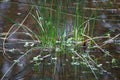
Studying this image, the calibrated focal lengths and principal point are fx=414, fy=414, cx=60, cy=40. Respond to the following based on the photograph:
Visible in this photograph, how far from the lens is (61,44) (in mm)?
2793

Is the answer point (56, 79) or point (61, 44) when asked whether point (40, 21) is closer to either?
point (61, 44)

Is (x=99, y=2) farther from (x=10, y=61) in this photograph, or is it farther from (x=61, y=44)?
(x=10, y=61)

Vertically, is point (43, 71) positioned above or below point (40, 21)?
below

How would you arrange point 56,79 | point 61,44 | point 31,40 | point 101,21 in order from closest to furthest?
point 56,79, point 61,44, point 31,40, point 101,21

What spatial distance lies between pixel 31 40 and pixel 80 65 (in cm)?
56

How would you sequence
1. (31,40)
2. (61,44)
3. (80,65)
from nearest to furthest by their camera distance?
(80,65) < (61,44) < (31,40)

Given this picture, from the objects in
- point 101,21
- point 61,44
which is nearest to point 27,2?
point 101,21

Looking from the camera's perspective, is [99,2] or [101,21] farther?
[99,2]

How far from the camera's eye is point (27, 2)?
14.1 ft

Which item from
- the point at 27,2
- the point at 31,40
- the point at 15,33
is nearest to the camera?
the point at 31,40

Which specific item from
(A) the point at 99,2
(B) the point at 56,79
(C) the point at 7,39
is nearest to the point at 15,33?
(C) the point at 7,39

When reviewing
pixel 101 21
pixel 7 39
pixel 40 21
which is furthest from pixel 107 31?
pixel 7 39

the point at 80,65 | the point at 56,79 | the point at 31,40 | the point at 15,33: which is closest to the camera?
the point at 56,79

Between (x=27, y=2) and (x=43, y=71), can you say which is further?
(x=27, y=2)
